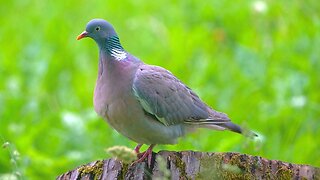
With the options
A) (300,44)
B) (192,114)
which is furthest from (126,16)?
(192,114)

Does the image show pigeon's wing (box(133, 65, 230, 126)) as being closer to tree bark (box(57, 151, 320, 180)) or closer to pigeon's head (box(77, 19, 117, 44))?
pigeon's head (box(77, 19, 117, 44))

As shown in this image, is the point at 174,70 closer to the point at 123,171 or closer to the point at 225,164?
the point at 123,171

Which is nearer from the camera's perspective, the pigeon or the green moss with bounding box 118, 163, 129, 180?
the green moss with bounding box 118, 163, 129, 180

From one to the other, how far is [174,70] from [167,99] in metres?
4.00

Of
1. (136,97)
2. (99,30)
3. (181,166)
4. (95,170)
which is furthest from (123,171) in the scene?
(99,30)

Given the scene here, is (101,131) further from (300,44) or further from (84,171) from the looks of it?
(84,171)

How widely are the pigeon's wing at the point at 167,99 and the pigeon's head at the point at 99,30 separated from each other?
319 millimetres

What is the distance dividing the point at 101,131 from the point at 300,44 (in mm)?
2950

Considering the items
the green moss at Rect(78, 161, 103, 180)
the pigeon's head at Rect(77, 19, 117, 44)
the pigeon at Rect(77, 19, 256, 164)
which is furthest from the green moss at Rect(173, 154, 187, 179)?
the pigeon's head at Rect(77, 19, 117, 44)

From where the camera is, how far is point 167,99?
21.5 feet

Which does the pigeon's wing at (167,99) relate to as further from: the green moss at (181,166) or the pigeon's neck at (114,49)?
the green moss at (181,166)

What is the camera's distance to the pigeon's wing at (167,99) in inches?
249

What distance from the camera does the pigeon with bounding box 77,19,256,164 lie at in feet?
20.5

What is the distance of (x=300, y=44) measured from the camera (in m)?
11.1
